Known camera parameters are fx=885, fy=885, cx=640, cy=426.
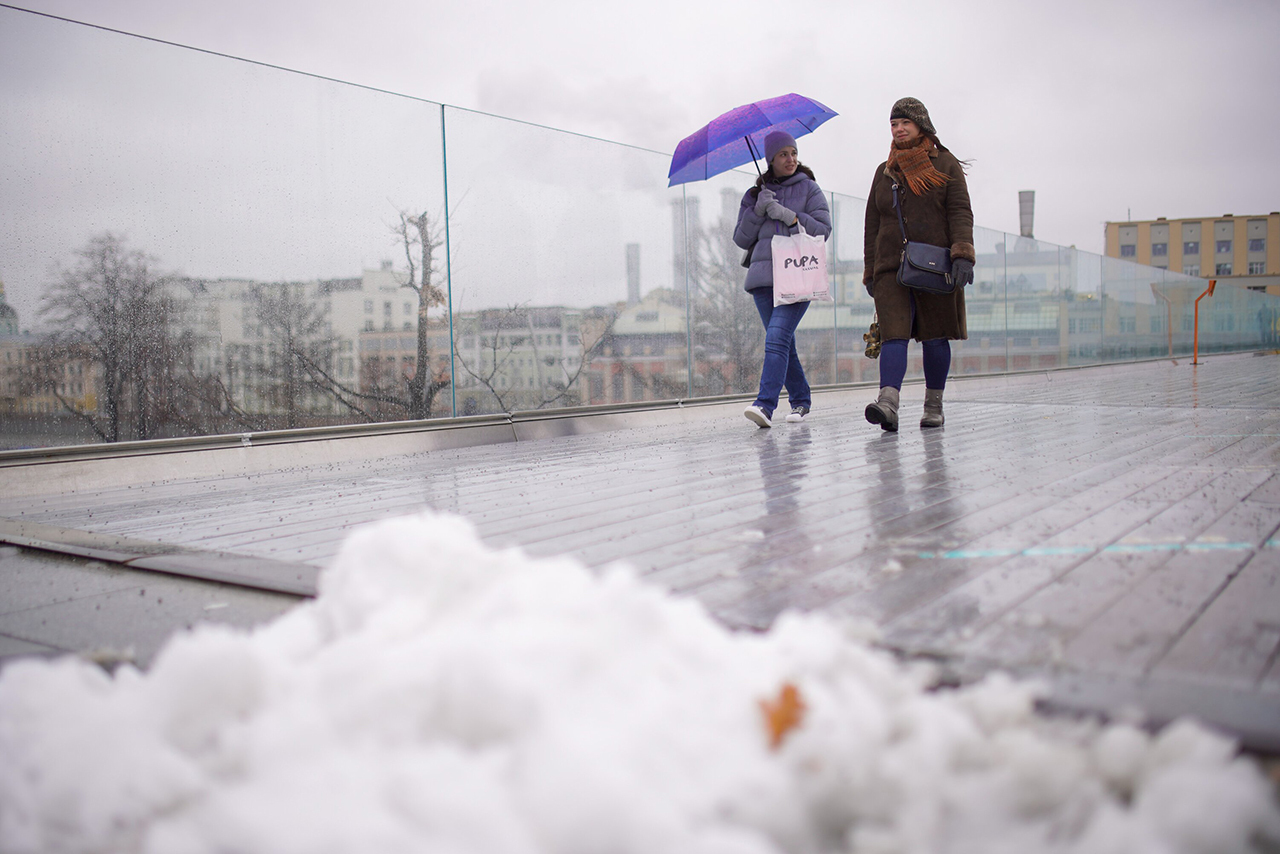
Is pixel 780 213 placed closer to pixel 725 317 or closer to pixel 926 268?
pixel 926 268

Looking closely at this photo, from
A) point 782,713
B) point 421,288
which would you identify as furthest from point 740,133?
point 782,713

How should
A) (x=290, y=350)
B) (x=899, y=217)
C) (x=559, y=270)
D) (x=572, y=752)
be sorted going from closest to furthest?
(x=572, y=752) < (x=290, y=350) < (x=899, y=217) < (x=559, y=270)

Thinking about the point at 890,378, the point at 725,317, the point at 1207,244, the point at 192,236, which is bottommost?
the point at 890,378

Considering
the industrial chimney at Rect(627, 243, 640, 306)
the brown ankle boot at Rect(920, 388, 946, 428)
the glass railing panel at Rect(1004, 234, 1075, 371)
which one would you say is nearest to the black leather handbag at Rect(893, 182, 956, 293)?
the brown ankle boot at Rect(920, 388, 946, 428)

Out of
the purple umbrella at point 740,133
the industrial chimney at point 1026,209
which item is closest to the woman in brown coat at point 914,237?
the purple umbrella at point 740,133

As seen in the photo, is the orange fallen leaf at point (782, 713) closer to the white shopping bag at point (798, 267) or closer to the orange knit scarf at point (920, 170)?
the orange knit scarf at point (920, 170)

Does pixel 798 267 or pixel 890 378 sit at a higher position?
pixel 798 267

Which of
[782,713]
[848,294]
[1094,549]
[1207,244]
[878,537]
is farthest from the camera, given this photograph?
[1207,244]

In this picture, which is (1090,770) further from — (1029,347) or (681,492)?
(1029,347)

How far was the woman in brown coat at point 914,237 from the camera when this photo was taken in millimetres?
4699

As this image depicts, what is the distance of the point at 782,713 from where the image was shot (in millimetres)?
1020

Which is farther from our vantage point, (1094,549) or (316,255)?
(316,255)

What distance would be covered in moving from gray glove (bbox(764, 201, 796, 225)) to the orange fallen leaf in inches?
180

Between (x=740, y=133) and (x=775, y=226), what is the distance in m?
0.76
